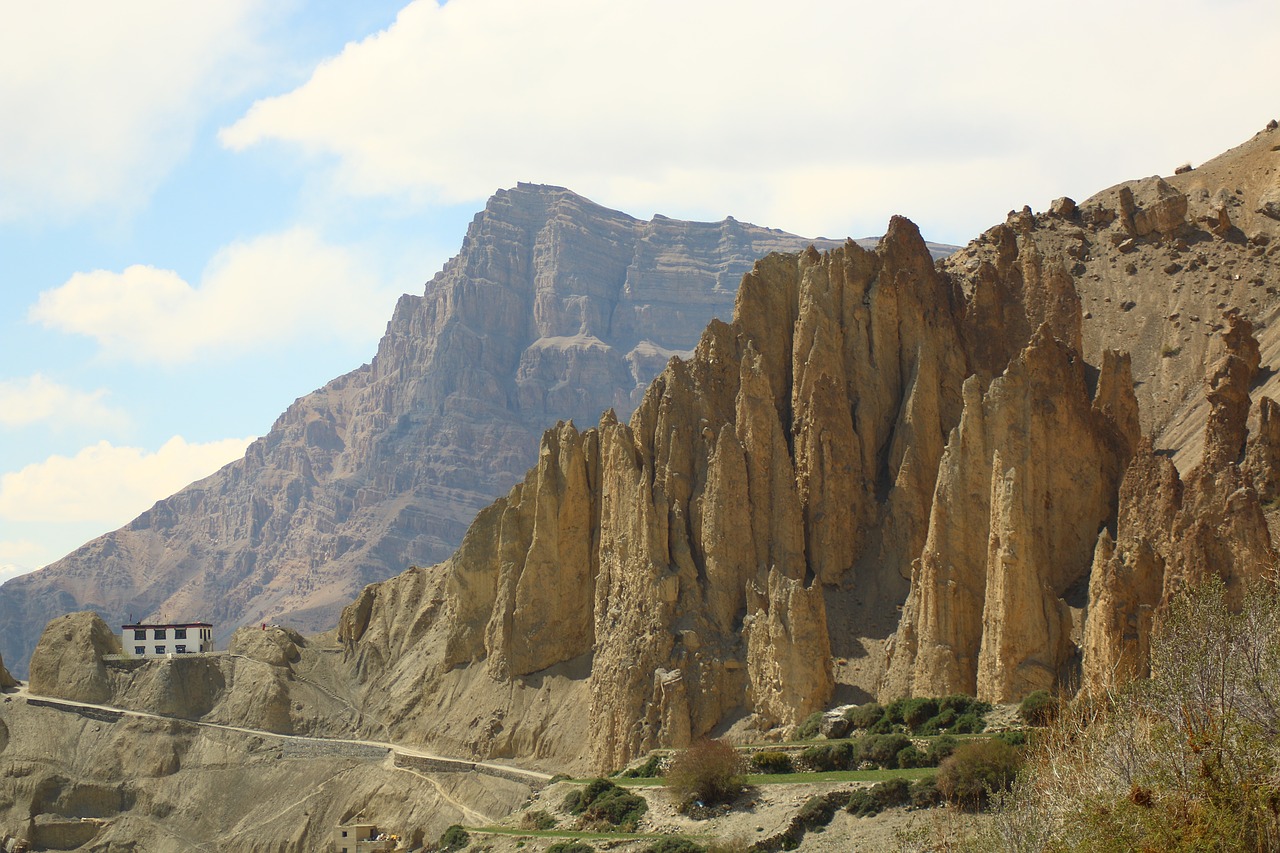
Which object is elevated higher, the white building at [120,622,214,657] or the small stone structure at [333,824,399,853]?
the white building at [120,622,214,657]

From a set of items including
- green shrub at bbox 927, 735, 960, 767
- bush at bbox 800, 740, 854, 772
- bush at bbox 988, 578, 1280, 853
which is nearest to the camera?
bush at bbox 988, 578, 1280, 853

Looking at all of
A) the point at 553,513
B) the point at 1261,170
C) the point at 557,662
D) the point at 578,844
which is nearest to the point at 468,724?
the point at 557,662

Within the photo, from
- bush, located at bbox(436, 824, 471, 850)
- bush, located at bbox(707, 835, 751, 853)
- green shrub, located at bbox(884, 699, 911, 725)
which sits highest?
green shrub, located at bbox(884, 699, 911, 725)

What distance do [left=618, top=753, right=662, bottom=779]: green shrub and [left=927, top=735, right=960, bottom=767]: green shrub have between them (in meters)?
17.8

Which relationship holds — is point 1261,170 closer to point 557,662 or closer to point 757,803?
point 557,662

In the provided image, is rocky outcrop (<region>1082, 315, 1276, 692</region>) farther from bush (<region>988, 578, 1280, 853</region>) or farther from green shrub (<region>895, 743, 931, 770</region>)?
A: bush (<region>988, 578, 1280, 853</region>)

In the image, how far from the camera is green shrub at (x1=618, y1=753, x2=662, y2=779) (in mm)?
80812

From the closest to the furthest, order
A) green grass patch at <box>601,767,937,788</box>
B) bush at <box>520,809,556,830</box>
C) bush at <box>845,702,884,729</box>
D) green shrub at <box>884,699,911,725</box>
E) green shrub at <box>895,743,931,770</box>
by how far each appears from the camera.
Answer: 1. green grass patch at <box>601,767,937,788</box>
2. green shrub at <box>895,743,931,770</box>
3. green shrub at <box>884,699,911,725</box>
4. bush at <box>845,702,884,729</box>
5. bush at <box>520,809,556,830</box>

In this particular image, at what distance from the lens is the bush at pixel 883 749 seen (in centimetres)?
6888

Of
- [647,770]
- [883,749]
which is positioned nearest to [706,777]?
[883,749]

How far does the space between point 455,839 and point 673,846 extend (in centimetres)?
2288

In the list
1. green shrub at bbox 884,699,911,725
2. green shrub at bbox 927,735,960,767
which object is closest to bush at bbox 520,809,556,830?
green shrub at bbox 884,699,911,725

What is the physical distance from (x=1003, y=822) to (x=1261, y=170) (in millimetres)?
93514

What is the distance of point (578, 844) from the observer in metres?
70.5
